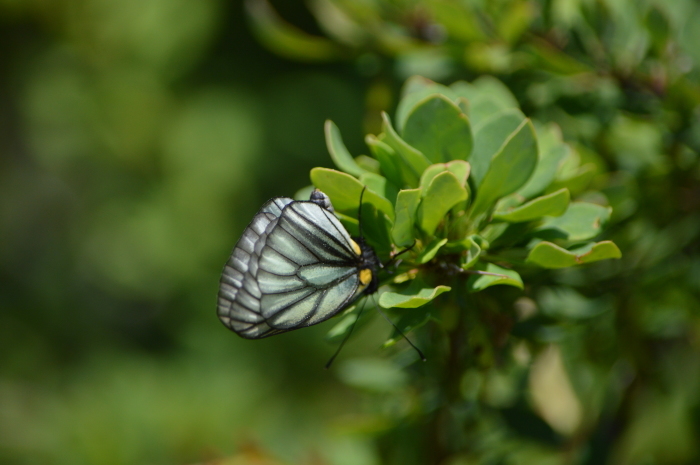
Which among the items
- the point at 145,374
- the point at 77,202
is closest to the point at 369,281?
the point at 145,374

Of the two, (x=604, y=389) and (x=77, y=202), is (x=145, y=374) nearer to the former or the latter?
(x=77, y=202)

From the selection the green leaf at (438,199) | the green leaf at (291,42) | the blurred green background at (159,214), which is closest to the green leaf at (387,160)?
the green leaf at (438,199)

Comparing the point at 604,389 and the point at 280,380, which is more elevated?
the point at 280,380

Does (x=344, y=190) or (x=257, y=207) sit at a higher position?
(x=257, y=207)

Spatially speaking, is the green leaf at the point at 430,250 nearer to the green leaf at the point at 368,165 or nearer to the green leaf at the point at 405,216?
the green leaf at the point at 405,216

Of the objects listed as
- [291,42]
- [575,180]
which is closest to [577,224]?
[575,180]

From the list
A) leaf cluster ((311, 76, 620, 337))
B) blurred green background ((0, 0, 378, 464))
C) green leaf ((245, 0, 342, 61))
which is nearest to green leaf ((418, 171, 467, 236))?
leaf cluster ((311, 76, 620, 337))

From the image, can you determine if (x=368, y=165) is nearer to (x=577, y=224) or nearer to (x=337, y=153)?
(x=337, y=153)
